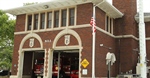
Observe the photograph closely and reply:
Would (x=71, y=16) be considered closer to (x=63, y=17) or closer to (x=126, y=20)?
(x=63, y=17)

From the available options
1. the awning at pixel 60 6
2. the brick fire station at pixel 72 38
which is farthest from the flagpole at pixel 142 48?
the brick fire station at pixel 72 38

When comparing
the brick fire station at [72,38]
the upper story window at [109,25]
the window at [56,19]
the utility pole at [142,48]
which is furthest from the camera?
the upper story window at [109,25]

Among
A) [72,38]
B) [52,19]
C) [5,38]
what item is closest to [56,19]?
[52,19]

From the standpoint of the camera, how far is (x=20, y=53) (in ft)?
86.6

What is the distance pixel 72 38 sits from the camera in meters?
23.1

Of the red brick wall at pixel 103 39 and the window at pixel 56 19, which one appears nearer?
the red brick wall at pixel 103 39

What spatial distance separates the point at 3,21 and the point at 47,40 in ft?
61.0

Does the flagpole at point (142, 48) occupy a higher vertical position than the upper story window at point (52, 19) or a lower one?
lower

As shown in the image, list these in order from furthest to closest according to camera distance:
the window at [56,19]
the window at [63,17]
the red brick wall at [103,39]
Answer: the window at [56,19] < the window at [63,17] < the red brick wall at [103,39]

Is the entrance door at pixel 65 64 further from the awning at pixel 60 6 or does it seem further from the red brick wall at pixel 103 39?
the awning at pixel 60 6

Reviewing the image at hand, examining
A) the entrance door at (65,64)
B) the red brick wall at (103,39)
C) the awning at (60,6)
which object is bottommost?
the entrance door at (65,64)

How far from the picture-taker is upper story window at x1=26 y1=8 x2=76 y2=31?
2384cm

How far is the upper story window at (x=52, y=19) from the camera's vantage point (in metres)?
23.8

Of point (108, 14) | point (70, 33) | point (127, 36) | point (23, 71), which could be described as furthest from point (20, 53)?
point (127, 36)
